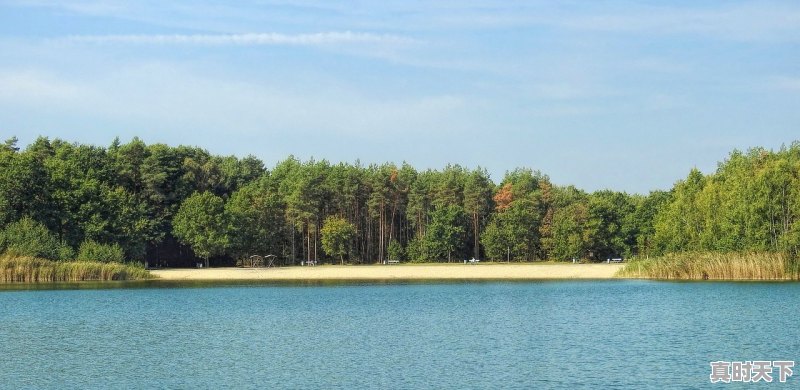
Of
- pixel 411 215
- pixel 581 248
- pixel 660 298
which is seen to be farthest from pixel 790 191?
pixel 411 215

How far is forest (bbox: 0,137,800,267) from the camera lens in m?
90.1

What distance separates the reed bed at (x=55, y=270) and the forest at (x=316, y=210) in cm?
304

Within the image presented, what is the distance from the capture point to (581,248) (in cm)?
11331

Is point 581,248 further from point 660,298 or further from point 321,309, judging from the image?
point 321,309

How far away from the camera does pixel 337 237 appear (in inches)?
4500

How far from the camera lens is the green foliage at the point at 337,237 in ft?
374

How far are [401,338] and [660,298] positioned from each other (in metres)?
23.4

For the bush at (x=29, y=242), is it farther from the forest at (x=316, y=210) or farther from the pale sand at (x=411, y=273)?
the pale sand at (x=411, y=273)

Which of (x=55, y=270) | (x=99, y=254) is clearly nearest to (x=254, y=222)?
(x=99, y=254)

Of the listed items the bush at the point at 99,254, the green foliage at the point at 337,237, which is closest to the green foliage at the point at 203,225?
the green foliage at the point at 337,237

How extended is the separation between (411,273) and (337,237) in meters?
20.4

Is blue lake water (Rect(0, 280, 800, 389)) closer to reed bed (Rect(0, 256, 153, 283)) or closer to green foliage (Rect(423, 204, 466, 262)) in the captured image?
reed bed (Rect(0, 256, 153, 283))

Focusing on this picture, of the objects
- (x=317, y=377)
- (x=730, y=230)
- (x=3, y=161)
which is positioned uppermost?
(x=3, y=161)

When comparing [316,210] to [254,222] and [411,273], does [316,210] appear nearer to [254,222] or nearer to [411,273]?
[254,222]
